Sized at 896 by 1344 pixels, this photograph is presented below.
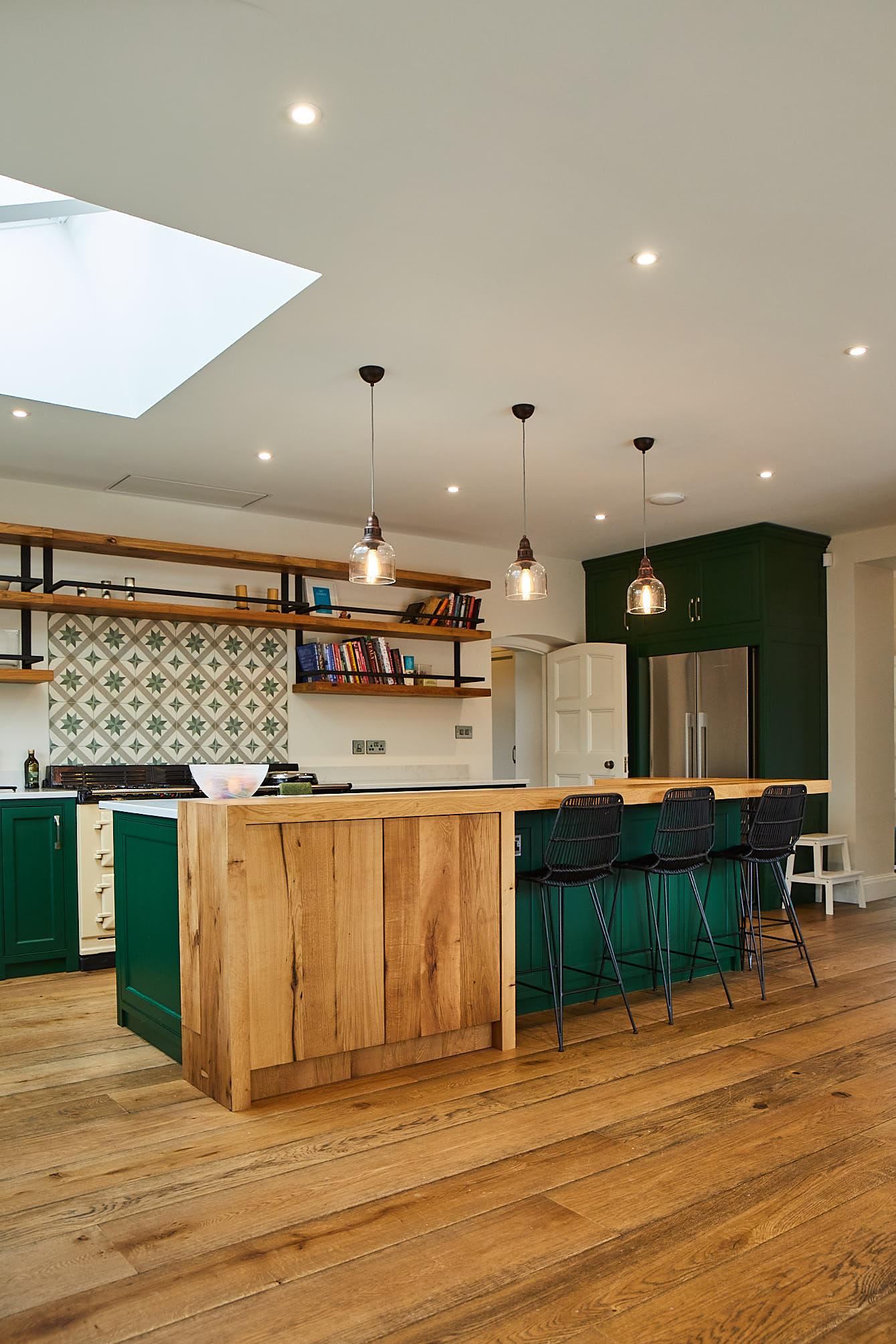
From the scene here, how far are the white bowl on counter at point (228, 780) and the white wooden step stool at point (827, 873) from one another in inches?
172

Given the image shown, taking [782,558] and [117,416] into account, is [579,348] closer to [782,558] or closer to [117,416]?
[117,416]

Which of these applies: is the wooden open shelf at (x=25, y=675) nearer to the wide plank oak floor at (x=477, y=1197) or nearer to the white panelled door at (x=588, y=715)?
the wide plank oak floor at (x=477, y=1197)

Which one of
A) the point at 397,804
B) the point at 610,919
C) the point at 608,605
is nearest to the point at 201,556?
the point at 397,804

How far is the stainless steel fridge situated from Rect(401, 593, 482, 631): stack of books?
1.59m

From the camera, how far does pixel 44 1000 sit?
4.56 m

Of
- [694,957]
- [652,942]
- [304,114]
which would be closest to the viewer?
[304,114]

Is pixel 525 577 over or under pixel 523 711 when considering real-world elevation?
over

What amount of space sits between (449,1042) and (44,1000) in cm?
208

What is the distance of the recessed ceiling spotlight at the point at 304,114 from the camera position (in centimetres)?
243

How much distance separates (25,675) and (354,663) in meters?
2.10

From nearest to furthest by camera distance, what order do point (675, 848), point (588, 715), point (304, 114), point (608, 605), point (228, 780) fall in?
point (304, 114) < point (228, 780) < point (675, 848) < point (588, 715) < point (608, 605)

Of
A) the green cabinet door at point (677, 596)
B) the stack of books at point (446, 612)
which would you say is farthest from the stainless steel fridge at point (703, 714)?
the stack of books at point (446, 612)

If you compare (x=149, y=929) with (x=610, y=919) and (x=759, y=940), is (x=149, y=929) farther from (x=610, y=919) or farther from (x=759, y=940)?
(x=759, y=940)

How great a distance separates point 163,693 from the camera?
20.1ft
